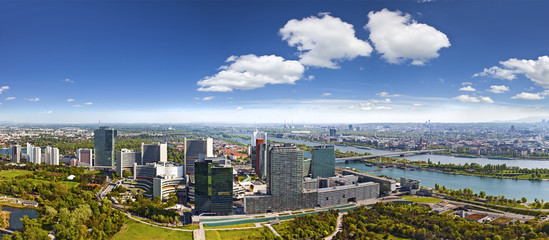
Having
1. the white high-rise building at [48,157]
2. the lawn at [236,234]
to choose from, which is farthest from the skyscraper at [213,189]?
the white high-rise building at [48,157]

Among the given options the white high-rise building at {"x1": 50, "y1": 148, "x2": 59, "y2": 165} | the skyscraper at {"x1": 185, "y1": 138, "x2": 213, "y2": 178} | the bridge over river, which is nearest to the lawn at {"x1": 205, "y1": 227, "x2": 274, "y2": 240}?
the skyscraper at {"x1": 185, "y1": 138, "x2": 213, "y2": 178}

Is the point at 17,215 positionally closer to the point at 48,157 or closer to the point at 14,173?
the point at 14,173

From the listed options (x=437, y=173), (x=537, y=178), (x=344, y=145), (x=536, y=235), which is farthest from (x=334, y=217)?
(x=344, y=145)

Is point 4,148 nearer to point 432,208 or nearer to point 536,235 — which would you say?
point 432,208

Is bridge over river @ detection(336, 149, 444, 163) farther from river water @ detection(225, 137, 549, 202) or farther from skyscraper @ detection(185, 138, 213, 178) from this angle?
skyscraper @ detection(185, 138, 213, 178)

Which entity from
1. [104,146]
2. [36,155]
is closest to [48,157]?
[36,155]

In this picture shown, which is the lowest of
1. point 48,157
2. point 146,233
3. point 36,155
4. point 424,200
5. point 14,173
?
point 146,233

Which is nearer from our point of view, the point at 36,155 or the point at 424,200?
the point at 424,200
